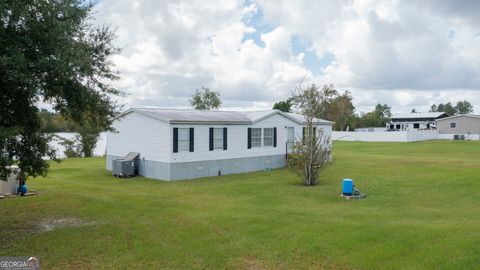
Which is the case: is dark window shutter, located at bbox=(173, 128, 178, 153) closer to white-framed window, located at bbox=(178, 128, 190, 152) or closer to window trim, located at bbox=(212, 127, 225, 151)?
white-framed window, located at bbox=(178, 128, 190, 152)

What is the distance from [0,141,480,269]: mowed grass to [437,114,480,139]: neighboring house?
157 feet

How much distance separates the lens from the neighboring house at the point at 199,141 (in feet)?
69.0

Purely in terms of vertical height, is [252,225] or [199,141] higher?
[199,141]

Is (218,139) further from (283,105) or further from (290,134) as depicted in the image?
(283,105)

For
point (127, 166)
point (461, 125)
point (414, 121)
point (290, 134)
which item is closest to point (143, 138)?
point (127, 166)

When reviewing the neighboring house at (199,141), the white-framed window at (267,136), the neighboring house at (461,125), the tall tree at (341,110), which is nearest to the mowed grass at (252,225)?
the neighboring house at (199,141)

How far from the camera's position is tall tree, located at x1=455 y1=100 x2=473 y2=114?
113562 millimetres

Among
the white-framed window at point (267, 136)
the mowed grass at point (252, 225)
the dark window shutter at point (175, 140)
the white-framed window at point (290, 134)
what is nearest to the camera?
the mowed grass at point (252, 225)

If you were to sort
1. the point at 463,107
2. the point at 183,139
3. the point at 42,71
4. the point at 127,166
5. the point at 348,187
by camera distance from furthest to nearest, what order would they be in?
the point at 463,107, the point at 127,166, the point at 183,139, the point at 348,187, the point at 42,71

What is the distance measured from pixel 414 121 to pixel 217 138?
6168 cm

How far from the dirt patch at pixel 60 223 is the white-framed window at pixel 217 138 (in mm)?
11058

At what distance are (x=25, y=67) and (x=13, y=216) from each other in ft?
20.1

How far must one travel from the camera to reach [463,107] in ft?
377

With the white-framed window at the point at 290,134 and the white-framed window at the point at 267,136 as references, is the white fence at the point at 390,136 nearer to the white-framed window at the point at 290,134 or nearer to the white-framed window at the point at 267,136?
the white-framed window at the point at 290,134
